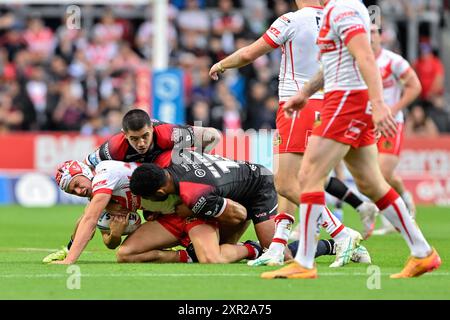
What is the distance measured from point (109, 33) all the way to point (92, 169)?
1343cm

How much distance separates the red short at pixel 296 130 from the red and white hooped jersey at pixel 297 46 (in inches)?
7.5

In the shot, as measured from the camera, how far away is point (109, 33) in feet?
76.3

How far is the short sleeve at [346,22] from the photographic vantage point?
784cm

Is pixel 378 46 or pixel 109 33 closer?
pixel 378 46

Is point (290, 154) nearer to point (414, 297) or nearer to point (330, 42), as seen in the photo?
point (330, 42)

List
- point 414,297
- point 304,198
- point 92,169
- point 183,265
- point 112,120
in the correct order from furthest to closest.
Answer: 1. point 112,120
2. point 92,169
3. point 183,265
4. point 304,198
5. point 414,297

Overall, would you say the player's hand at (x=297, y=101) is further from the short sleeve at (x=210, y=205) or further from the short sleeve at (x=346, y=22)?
the short sleeve at (x=210, y=205)

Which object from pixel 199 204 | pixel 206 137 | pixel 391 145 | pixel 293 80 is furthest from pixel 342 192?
pixel 199 204

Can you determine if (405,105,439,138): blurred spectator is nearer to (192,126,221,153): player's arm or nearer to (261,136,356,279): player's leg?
(192,126,221,153): player's arm

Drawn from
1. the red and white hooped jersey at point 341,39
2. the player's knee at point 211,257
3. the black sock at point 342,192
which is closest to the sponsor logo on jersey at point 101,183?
the player's knee at point 211,257

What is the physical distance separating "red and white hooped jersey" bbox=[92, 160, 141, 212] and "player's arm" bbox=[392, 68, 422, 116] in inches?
185

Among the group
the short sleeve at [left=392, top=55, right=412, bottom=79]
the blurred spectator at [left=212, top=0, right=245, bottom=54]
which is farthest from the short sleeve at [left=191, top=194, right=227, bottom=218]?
the blurred spectator at [left=212, top=0, right=245, bottom=54]

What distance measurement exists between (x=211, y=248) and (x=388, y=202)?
84.3 inches
